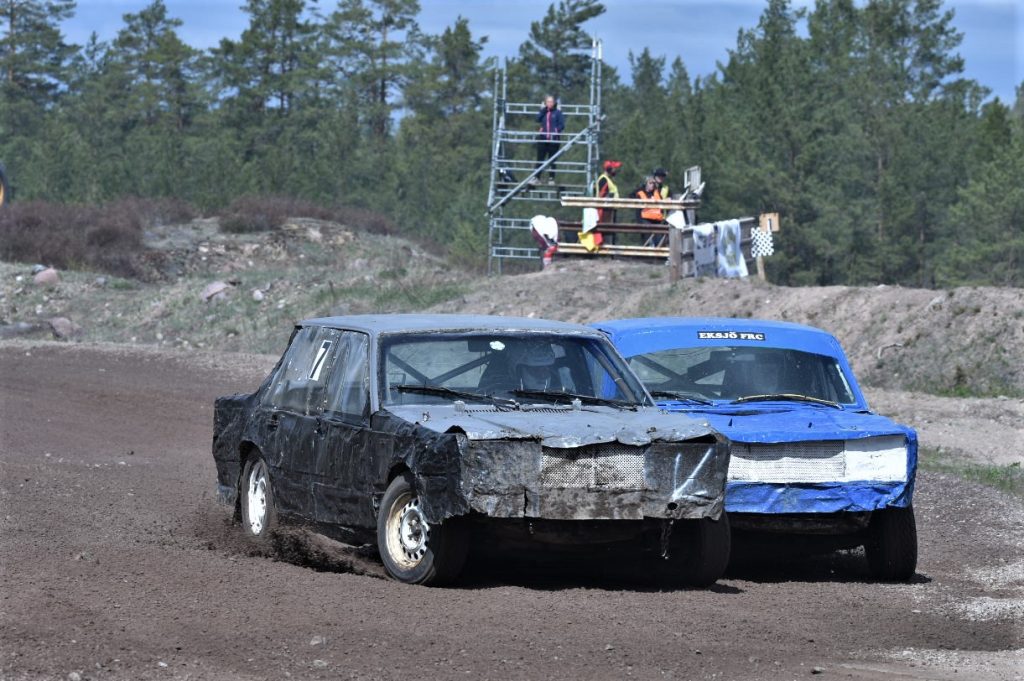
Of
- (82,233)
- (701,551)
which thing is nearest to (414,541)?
(701,551)

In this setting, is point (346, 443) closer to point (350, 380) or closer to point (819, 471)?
point (350, 380)

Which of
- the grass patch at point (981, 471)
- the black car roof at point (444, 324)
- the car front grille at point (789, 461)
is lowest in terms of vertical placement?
the grass patch at point (981, 471)

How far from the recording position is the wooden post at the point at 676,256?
2588cm

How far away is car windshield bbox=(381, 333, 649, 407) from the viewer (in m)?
8.52

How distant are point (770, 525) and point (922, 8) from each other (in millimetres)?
60907

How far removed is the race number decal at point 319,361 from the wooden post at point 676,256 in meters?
17.0

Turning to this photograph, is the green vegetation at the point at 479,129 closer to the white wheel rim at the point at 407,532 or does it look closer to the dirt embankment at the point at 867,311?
the dirt embankment at the point at 867,311

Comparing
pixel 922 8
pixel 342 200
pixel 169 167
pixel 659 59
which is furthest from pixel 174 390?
pixel 659 59

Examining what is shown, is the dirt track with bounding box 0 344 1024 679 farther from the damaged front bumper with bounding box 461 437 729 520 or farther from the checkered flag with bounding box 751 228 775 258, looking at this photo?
the checkered flag with bounding box 751 228 775 258

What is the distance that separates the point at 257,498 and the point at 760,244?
1979 cm

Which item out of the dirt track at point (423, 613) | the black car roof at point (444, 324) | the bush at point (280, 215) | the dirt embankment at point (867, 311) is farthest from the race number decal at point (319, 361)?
the bush at point (280, 215)

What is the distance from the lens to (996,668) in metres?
6.46

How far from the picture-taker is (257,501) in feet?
31.5

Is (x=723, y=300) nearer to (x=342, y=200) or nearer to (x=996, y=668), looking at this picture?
(x=996, y=668)
